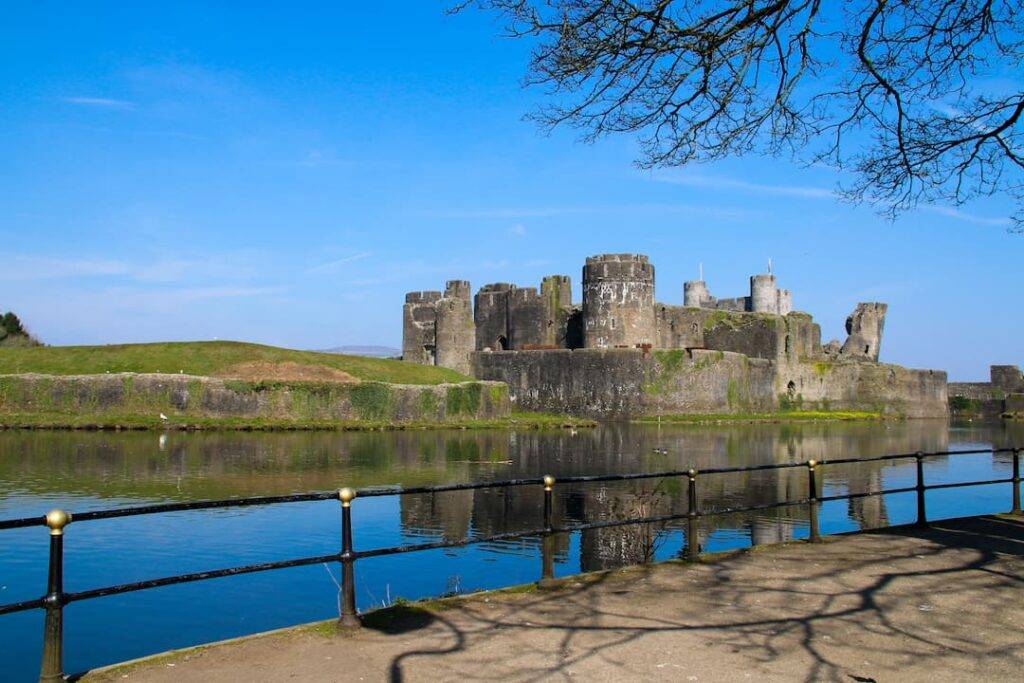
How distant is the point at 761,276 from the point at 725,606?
5919 centimetres

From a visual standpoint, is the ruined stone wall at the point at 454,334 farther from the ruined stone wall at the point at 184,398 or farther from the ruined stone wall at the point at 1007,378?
the ruined stone wall at the point at 1007,378

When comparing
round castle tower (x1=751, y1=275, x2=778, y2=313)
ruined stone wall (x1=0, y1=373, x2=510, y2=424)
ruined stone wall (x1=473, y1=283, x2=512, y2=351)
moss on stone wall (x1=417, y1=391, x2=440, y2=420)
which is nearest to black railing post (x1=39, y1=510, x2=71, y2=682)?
ruined stone wall (x1=0, y1=373, x2=510, y2=424)

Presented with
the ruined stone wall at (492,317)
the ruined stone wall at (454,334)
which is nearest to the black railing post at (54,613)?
the ruined stone wall at (454,334)

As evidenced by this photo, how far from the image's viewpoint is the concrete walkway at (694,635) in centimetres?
579

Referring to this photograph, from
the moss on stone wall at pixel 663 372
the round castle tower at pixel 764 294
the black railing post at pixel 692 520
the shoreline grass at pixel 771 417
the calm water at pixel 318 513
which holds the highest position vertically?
the round castle tower at pixel 764 294

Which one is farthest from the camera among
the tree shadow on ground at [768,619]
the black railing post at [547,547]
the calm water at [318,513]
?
the calm water at [318,513]

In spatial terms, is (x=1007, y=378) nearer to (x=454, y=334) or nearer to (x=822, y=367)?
(x=822, y=367)

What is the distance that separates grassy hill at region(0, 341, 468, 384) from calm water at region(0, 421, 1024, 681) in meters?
7.06

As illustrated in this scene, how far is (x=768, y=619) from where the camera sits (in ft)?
23.0

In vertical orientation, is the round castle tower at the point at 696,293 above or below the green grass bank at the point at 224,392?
above

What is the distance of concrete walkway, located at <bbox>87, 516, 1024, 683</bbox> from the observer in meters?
5.79

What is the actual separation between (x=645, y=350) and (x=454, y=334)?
1106cm

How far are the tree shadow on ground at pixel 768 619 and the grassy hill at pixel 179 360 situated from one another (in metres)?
31.8

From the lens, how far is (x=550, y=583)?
8.02 meters
